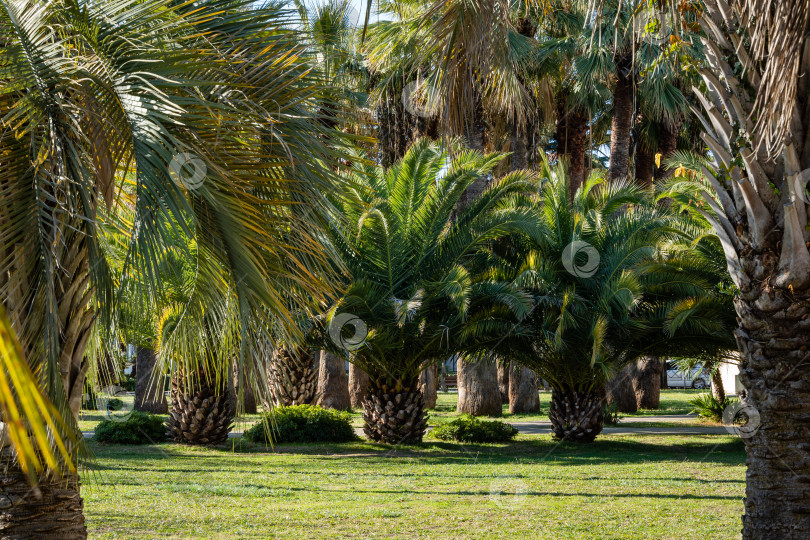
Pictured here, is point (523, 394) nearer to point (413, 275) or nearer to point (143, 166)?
point (413, 275)

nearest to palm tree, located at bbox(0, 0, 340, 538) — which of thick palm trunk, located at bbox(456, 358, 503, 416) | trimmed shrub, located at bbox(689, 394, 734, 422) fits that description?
thick palm trunk, located at bbox(456, 358, 503, 416)

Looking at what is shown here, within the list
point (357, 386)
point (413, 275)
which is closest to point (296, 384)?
point (413, 275)

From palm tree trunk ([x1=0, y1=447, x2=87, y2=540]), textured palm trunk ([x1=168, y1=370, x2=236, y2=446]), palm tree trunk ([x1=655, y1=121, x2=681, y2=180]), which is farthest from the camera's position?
palm tree trunk ([x1=655, y1=121, x2=681, y2=180])

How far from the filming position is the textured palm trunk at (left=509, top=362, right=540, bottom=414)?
23297mm

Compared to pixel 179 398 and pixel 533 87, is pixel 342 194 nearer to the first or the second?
pixel 179 398

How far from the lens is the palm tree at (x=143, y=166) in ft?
11.2

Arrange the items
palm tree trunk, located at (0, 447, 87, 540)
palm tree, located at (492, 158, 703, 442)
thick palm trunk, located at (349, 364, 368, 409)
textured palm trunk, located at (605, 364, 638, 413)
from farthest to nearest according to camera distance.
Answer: thick palm trunk, located at (349, 364, 368, 409)
textured palm trunk, located at (605, 364, 638, 413)
palm tree, located at (492, 158, 703, 442)
palm tree trunk, located at (0, 447, 87, 540)

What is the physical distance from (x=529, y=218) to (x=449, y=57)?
778 centimetres

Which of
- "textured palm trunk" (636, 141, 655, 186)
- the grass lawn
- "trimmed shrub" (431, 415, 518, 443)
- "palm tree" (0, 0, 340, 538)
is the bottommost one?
the grass lawn

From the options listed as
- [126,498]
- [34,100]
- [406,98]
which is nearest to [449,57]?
[34,100]

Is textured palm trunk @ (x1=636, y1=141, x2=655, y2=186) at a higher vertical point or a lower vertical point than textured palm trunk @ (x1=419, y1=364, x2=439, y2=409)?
higher

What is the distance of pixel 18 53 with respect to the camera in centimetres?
351

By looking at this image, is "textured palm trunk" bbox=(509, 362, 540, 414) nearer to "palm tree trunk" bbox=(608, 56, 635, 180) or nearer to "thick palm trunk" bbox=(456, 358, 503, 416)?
"thick palm trunk" bbox=(456, 358, 503, 416)

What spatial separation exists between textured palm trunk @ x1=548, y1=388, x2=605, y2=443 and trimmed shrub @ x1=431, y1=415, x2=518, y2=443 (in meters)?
1.09
